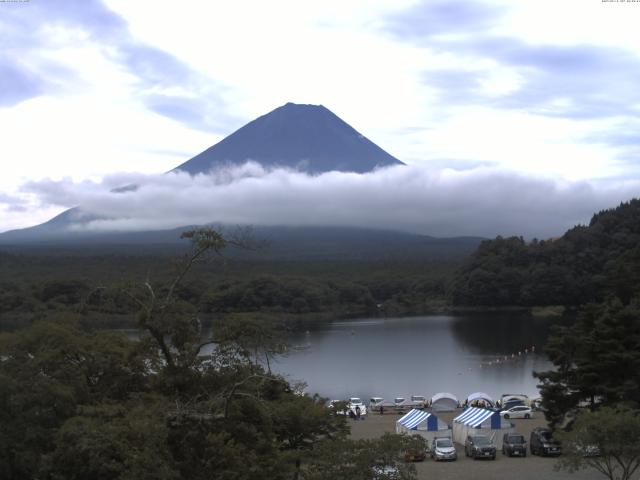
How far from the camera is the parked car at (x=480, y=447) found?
12.6m

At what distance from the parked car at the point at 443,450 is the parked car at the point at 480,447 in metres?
0.25

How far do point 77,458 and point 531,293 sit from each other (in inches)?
1913

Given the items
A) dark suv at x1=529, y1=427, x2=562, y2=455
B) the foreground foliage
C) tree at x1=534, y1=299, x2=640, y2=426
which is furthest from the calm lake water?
the foreground foliage

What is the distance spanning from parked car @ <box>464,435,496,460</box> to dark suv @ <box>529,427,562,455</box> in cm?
66

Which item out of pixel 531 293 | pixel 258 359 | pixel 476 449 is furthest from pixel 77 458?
pixel 531 293

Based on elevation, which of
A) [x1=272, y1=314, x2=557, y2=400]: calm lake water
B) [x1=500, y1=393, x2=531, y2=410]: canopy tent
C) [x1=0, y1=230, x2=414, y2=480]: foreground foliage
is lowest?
[x1=272, y1=314, x2=557, y2=400]: calm lake water

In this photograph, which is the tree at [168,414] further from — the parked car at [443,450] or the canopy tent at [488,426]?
the canopy tent at [488,426]

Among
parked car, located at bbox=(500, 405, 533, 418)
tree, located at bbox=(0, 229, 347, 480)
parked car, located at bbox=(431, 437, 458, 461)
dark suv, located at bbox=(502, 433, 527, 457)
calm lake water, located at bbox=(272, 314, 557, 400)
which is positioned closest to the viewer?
tree, located at bbox=(0, 229, 347, 480)

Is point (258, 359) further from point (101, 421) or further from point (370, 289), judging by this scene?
point (370, 289)

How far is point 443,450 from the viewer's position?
1248cm

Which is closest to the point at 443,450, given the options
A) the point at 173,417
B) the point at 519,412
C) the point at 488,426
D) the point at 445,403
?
the point at 488,426

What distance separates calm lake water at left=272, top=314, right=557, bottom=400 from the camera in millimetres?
25047

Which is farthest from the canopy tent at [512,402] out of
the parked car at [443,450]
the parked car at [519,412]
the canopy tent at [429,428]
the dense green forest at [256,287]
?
the dense green forest at [256,287]

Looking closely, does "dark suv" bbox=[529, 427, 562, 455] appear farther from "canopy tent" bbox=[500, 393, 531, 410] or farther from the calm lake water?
the calm lake water
